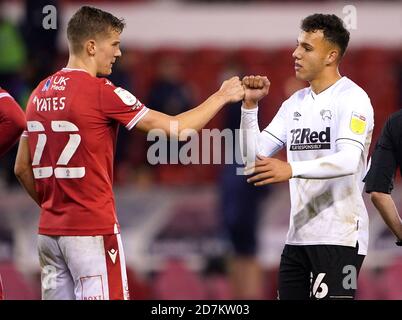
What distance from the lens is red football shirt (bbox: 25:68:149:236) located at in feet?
18.5

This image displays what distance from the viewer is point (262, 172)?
18.6 ft

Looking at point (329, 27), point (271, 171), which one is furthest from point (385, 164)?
point (329, 27)

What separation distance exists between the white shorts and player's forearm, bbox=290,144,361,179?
101 centimetres

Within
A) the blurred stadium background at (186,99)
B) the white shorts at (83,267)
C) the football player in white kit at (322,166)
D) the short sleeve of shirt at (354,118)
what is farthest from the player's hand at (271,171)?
the blurred stadium background at (186,99)

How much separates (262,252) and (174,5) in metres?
6.33

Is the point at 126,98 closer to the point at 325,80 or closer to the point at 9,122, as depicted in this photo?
the point at 9,122

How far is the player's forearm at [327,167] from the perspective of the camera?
18.7 ft

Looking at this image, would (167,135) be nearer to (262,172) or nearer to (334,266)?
(262,172)

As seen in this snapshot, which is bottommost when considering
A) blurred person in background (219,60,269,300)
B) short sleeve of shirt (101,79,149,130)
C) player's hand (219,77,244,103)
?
blurred person in background (219,60,269,300)

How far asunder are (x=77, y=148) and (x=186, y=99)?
22.1ft

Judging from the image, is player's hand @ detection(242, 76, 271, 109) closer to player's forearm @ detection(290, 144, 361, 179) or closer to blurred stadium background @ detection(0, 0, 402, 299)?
player's forearm @ detection(290, 144, 361, 179)

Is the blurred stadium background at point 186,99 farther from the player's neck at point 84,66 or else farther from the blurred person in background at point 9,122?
the blurred person in background at point 9,122

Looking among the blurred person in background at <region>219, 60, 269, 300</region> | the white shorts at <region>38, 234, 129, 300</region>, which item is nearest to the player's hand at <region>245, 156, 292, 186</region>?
the white shorts at <region>38, 234, 129, 300</region>
